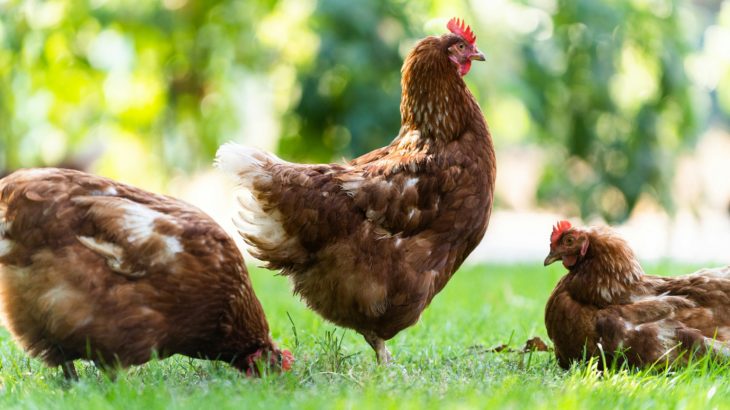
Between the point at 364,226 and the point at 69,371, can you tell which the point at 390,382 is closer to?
the point at 364,226

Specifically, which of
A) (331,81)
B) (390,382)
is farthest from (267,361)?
(331,81)

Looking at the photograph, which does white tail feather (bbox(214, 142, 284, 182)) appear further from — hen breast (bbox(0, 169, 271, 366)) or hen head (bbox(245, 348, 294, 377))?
hen head (bbox(245, 348, 294, 377))

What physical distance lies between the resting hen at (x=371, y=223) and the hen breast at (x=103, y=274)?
20.1 inches

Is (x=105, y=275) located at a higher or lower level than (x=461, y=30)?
lower

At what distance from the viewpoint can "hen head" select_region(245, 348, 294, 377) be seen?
3924 millimetres

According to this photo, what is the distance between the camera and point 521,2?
36.9ft

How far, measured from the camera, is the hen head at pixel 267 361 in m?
3.92

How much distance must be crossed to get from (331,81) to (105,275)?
255 inches

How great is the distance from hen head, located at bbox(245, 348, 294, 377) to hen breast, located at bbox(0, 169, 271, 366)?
0.16m

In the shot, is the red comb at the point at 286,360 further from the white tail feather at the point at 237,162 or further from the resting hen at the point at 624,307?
the resting hen at the point at 624,307

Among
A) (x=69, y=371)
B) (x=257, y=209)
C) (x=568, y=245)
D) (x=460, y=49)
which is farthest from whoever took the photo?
(x=460, y=49)

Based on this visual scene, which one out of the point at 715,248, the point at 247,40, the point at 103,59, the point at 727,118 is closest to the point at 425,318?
the point at 247,40

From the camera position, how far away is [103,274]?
3641 millimetres

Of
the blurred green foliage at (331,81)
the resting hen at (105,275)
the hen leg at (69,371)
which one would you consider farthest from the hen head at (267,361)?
the blurred green foliage at (331,81)
